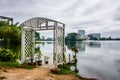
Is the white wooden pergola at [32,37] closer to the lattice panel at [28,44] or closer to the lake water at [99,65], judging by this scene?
the lattice panel at [28,44]

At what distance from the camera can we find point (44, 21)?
42.5ft

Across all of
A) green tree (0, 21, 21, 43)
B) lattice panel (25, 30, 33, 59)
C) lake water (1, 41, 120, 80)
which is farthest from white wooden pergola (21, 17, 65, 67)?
green tree (0, 21, 21, 43)

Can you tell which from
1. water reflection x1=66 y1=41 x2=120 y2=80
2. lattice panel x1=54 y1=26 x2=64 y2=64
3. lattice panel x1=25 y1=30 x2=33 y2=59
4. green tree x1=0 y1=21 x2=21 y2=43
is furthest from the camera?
green tree x1=0 y1=21 x2=21 y2=43

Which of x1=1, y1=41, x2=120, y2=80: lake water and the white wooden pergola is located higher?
the white wooden pergola

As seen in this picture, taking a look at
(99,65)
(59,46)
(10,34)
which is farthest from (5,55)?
(10,34)

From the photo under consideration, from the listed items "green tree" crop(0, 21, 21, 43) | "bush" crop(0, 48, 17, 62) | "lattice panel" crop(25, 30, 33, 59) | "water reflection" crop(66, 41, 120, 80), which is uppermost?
"green tree" crop(0, 21, 21, 43)

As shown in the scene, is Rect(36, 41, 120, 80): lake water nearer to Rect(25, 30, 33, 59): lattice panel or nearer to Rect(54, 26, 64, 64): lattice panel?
Rect(54, 26, 64, 64): lattice panel

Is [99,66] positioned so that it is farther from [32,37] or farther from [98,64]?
[32,37]

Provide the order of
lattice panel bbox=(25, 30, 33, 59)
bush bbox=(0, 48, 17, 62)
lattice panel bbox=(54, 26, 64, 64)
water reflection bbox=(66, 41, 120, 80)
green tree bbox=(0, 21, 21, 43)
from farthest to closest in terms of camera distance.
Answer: green tree bbox=(0, 21, 21, 43)
bush bbox=(0, 48, 17, 62)
water reflection bbox=(66, 41, 120, 80)
lattice panel bbox=(25, 30, 33, 59)
lattice panel bbox=(54, 26, 64, 64)

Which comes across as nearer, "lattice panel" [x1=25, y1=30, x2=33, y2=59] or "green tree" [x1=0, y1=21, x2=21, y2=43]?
"lattice panel" [x1=25, y1=30, x2=33, y2=59]

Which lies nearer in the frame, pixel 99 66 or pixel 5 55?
pixel 5 55

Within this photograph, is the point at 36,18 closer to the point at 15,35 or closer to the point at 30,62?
the point at 30,62

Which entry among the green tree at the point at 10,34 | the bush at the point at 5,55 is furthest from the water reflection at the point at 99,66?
the green tree at the point at 10,34

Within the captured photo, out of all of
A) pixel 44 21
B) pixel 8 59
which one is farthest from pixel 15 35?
pixel 44 21
